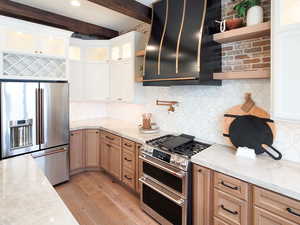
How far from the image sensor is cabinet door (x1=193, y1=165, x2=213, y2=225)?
5.77ft

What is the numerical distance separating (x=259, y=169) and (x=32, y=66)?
3.25m

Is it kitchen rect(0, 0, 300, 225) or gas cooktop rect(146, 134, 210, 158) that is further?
gas cooktop rect(146, 134, 210, 158)

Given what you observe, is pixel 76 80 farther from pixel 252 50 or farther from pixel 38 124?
pixel 252 50

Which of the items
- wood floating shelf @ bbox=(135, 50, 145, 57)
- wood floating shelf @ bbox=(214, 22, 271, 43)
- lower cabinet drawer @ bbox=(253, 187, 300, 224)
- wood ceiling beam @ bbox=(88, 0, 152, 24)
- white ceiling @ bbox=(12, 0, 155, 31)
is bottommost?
lower cabinet drawer @ bbox=(253, 187, 300, 224)

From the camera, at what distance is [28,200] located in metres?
1.08

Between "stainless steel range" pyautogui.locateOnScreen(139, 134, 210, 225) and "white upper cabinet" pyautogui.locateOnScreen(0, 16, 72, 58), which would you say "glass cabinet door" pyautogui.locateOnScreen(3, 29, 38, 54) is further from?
"stainless steel range" pyautogui.locateOnScreen(139, 134, 210, 225)

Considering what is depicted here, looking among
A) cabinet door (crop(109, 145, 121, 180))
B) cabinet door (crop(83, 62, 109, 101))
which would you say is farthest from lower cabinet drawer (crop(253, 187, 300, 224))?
cabinet door (crop(83, 62, 109, 101))

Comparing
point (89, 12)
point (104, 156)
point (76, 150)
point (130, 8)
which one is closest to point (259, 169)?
point (130, 8)

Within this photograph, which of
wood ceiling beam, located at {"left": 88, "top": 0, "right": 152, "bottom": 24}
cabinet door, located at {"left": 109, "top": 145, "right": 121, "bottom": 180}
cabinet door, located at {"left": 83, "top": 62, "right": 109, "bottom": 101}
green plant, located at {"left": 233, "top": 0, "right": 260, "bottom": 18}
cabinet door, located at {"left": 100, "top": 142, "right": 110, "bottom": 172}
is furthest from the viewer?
cabinet door, located at {"left": 83, "top": 62, "right": 109, "bottom": 101}

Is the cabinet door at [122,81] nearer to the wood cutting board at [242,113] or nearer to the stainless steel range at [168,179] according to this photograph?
the stainless steel range at [168,179]

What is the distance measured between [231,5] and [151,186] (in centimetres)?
240

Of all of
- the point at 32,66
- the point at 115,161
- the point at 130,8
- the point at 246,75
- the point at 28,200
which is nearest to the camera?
the point at 28,200

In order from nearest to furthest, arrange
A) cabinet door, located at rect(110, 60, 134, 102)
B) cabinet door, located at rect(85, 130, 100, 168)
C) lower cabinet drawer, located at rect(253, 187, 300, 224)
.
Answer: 1. lower cabinet drawer, located at rect(253, 187, 300, 224)
2. cabinet door, located at rect(110, 60, 134, 102)
3. cabinet door, located at rect(85, 130, 100, 168)

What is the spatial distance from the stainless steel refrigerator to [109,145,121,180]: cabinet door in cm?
76
